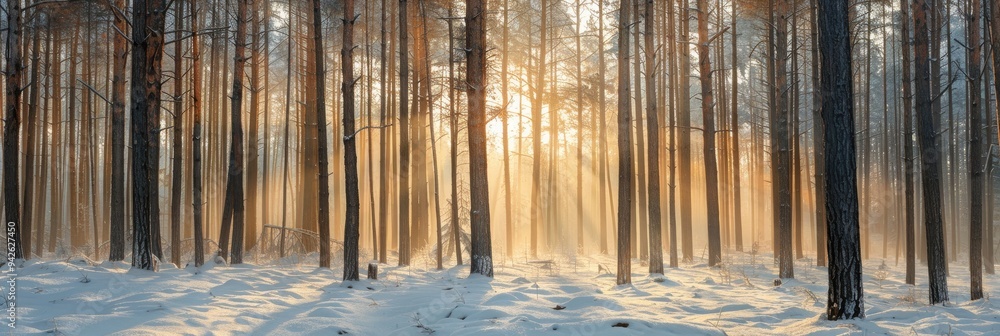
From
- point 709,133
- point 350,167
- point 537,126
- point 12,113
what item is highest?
point 537,126

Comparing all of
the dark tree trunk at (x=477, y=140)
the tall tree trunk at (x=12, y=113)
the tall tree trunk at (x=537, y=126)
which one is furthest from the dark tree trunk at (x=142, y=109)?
the tall tree trunk at (x=537, y=126)

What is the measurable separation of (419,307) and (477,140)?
4865 mm

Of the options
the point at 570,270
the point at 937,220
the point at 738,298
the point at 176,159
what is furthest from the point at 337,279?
the point at 937,220

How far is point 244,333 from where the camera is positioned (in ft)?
22.0

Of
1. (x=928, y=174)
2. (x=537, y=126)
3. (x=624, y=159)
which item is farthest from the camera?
(x=537, y=126)

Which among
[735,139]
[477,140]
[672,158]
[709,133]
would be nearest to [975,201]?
[709,133]

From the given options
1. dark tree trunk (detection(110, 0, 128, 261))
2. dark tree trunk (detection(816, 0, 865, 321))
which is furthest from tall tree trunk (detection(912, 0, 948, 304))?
dark tree trunk (detection(110, 0, 128, 261))

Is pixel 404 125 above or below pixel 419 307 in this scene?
above

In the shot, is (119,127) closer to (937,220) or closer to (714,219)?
(714,219)

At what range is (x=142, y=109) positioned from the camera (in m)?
10.7

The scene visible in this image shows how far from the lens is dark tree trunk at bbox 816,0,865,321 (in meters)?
7.67

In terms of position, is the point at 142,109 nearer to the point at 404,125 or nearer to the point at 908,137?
the point at 404,125

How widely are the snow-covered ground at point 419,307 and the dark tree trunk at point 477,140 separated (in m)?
0.74

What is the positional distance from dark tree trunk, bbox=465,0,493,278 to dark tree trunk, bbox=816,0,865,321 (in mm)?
6485
